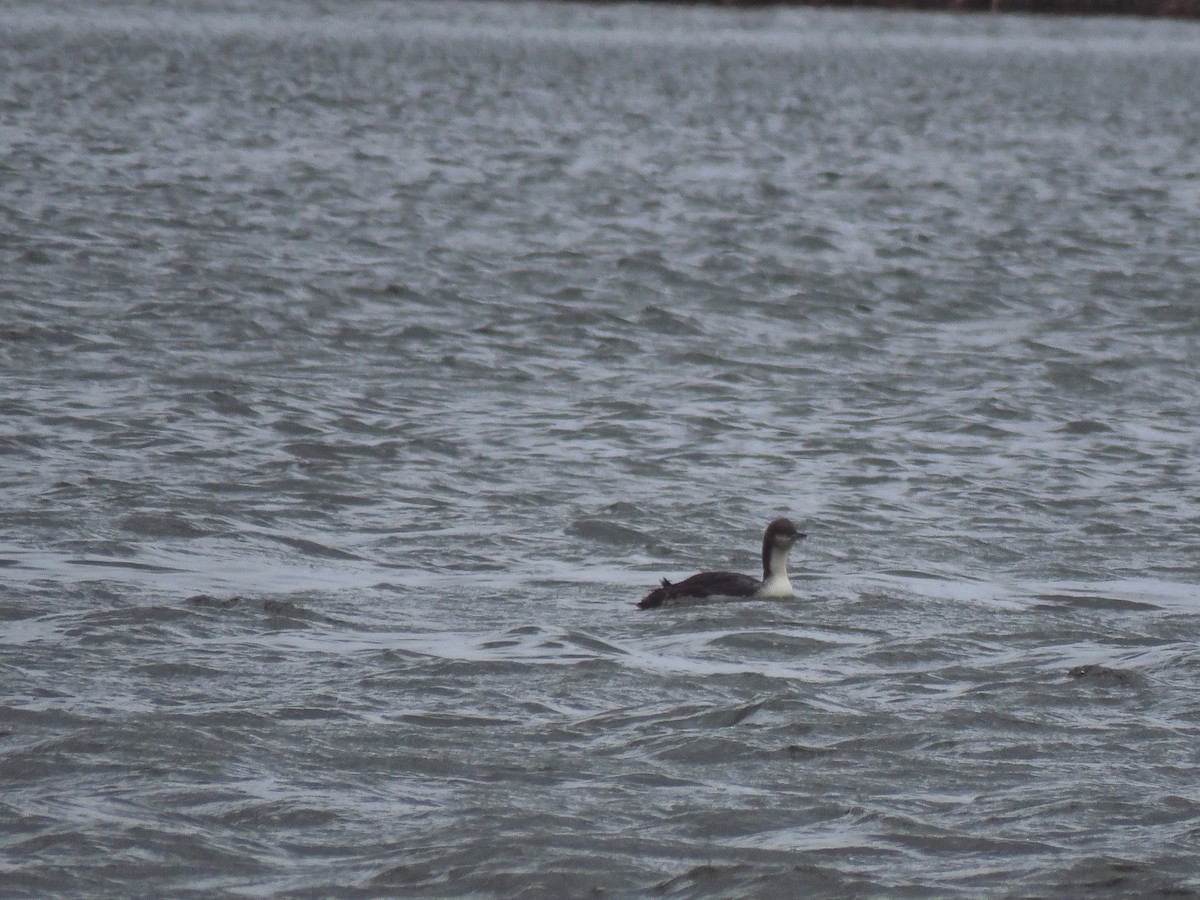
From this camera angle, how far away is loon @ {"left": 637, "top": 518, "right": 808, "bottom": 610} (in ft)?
34.5

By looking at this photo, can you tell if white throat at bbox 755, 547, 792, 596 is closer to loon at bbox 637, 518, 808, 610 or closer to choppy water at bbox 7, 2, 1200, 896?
loon at bbox 637, 518, 808, 610

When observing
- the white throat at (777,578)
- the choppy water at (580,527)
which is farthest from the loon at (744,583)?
the choppy water at (580,527)

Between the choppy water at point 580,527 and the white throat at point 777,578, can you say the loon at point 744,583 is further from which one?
the choppy water at point 580,527

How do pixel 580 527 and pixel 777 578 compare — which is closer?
pixel 777 578

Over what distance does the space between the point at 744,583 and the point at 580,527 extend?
199 centimetres

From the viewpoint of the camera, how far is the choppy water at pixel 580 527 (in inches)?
294

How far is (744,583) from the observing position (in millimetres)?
10750

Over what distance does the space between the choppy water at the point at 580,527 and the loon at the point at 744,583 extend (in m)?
0.13

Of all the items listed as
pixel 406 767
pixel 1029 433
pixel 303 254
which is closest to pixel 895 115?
pixel 303 254

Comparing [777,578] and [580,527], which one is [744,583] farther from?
[580,527]

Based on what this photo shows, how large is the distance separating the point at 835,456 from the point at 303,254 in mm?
9803

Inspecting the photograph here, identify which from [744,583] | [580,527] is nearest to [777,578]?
[744,583]

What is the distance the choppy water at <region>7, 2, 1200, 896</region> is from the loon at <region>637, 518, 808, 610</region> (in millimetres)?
131

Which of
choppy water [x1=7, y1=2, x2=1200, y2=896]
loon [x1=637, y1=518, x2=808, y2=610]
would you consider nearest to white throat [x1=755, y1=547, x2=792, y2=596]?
loon [x1=637, y1=518, x2=808, y2=610]
